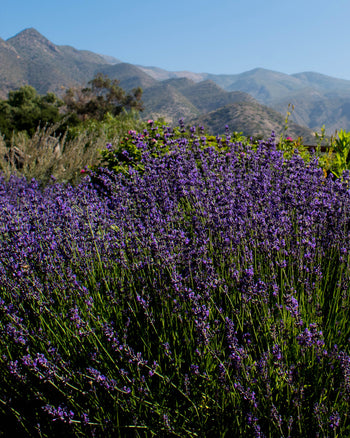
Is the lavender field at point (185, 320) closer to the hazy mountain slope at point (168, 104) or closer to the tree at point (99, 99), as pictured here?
the tree at point (99, 99)

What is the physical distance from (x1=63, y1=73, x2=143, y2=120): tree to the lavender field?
44.7 meters

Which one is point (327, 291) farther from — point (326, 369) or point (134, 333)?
point (134, 333)

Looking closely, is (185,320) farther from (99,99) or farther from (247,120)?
(247,120)

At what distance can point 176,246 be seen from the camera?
242cm

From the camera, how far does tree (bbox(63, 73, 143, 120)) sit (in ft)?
151

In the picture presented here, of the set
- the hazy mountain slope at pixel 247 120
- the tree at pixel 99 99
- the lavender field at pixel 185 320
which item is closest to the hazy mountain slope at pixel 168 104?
the hazy mountain slope at pixel 247 120

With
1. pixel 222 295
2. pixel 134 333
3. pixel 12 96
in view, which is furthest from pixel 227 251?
pixel 12 96

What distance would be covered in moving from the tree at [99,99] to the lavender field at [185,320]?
44.7 metres

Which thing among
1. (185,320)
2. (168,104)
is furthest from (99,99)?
(168,104)

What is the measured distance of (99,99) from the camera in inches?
1864

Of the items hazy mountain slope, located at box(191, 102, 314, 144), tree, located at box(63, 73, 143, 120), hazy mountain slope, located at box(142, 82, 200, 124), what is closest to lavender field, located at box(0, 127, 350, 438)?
tree, located at box(63, 73, 143, 120)

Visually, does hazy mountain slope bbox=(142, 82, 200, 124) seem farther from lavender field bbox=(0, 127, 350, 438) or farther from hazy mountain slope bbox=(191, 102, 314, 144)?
lavender field bbox=(0, 127, 350, 438)

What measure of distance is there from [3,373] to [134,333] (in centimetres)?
74

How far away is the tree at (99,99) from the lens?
4606 cm
